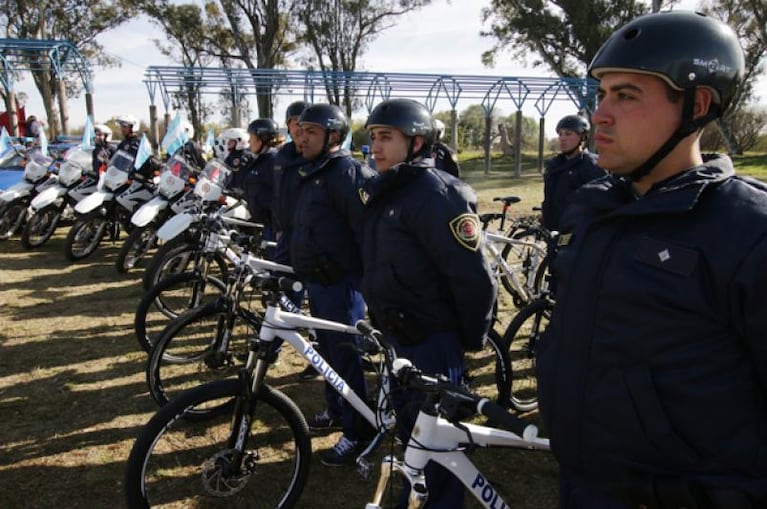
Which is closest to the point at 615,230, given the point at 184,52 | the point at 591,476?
the point at 591,476

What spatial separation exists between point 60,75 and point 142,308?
19753 millimetres

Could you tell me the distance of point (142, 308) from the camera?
4.77 metres

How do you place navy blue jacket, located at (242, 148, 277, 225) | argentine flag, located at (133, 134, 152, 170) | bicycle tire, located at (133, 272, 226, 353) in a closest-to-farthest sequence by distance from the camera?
bicycle tire, located at (133, 272, 226, 353) → navy blue jacket, located at (242, 148, 277, 225) → argentine flag, located at (133, 134, 152, 170)

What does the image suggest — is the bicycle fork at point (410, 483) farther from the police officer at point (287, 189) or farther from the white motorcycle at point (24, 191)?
the white motorcycle at point (24, 191)

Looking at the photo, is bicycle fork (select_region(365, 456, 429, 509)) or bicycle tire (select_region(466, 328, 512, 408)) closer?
bicycle fork (select_region(365, 456, 429, 509))

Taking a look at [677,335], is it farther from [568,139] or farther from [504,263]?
[568,139]

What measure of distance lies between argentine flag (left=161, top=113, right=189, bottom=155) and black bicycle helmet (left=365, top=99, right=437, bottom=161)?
6.89 m

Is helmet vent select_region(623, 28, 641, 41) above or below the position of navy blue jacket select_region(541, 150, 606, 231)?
above

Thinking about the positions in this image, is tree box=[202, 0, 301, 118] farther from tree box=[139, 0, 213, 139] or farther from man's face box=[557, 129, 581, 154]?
man's face box=[557, 129, 581, 154]

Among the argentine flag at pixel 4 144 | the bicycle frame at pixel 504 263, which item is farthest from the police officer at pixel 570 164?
the argentine flag at pixel 4 144

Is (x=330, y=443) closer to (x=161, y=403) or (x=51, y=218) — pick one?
(x=161, y=403)

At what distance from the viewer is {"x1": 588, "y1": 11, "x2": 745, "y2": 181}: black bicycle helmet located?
1.44 meters

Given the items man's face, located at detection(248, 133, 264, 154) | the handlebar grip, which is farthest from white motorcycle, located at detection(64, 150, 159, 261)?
the handlebar grip

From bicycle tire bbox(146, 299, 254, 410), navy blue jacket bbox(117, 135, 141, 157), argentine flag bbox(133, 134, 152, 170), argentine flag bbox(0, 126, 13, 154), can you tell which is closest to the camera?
bicycle tire bbox(146, 299, 254, 410)
